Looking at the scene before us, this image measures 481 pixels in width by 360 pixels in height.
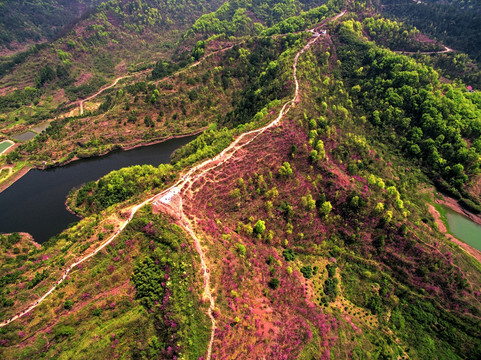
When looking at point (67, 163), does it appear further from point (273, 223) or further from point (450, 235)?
point (450, 235)

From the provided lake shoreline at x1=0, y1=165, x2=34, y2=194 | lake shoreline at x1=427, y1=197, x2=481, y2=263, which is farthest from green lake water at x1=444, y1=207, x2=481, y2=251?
lake shoreline at x1=0, y1=165, x2=34, y2=194

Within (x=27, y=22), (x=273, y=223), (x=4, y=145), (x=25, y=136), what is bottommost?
(x=4, y=145)

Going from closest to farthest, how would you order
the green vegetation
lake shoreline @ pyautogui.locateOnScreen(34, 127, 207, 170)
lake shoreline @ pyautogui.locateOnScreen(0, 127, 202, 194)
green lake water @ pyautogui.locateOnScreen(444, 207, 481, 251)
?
the green vegetation
green lake water @ pyautogui.locateOnScreen(444, 207, 481, 251)
lake shoreline @ pyautogui.locateOnScreen(0, 127, 202, 194)
lake shoreline @ pyautogui.locateOnScreen(34, 127, 207, 170)

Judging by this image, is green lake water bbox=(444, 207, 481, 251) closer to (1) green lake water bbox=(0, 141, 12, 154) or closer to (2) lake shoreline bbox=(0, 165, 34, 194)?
(2) lake shoreline bbox=(0, 165, 34, 194)

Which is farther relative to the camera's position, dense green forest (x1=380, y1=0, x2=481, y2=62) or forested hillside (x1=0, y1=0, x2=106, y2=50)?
forested hillside (x1=0, y1=0, x2=106, y2=50)

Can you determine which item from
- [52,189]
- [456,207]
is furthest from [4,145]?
[456,207]

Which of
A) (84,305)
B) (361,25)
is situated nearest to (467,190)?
(361,25)
